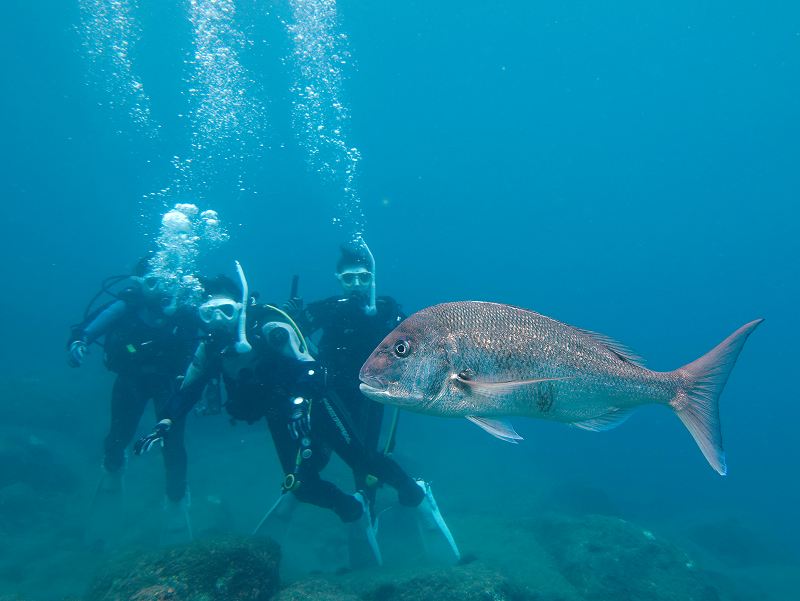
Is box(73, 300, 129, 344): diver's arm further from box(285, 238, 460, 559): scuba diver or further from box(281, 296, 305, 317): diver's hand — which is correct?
box(285, 238, 460, 559): scuba diver

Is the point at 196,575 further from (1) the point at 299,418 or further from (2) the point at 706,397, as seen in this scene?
(2) the point at 706,397

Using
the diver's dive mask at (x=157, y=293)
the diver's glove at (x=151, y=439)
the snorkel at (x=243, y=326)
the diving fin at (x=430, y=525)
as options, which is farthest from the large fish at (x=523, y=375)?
the diver's dive mask at (x=157, y=293)

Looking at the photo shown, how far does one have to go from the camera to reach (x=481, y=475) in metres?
17.8

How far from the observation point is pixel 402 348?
7.65 feet

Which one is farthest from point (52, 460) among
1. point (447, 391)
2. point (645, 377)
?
point (645, 377)

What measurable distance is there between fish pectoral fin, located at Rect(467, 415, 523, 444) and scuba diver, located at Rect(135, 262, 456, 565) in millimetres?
2722

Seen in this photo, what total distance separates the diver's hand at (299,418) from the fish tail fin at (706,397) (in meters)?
3.52

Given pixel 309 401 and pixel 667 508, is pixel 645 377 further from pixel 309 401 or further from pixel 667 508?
pixel 667 508

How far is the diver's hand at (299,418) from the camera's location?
4.54 metres

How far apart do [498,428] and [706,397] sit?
1317 mm

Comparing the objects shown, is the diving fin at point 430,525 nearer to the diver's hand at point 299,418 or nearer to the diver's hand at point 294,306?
the diver's hand at point 299,418

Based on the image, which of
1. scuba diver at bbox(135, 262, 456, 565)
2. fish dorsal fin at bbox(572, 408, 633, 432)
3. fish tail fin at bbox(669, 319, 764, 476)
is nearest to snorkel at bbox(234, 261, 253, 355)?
scuba diver at bbox(135, 262, 456, 565)

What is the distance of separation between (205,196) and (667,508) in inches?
3798

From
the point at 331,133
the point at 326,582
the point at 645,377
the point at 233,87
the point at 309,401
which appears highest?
the point at 331,133
